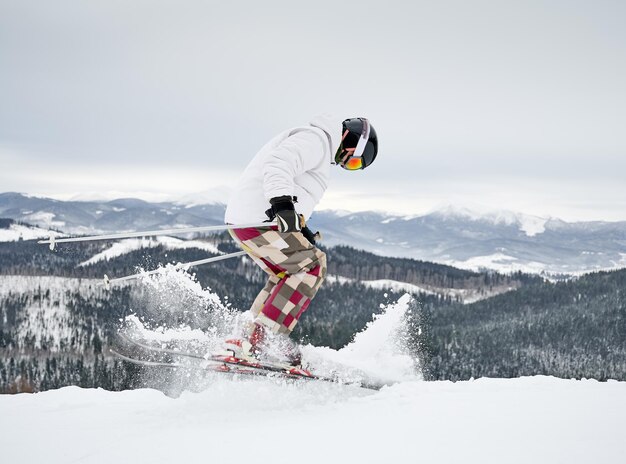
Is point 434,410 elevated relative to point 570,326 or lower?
elevated

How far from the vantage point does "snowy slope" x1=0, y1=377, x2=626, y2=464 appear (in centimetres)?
273

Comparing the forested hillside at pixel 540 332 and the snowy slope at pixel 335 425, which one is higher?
the snowy slope at pixel 335 425

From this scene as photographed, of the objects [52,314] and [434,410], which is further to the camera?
[52,314]

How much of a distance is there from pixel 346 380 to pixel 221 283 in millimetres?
151444

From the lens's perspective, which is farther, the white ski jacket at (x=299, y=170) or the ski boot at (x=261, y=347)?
the ski boot at (x=261, y=347)

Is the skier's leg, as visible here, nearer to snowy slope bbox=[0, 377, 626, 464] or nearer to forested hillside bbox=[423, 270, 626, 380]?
snowy slope bbox=[0, 377, 626, 464]

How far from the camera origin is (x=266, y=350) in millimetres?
4656

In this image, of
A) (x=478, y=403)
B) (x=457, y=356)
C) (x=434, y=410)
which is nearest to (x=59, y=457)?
(x=434, y=410)

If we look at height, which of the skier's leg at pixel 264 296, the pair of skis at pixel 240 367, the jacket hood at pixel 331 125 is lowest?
the pair of skis at pixel 240 367

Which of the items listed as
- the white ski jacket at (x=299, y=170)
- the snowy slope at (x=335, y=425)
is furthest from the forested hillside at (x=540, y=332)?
the white ski jacket at (x=299, y=170)

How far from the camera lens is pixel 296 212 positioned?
13.6 ft

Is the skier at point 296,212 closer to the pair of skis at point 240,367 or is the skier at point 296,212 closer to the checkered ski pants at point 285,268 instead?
the checkered ski pants at point 285,268

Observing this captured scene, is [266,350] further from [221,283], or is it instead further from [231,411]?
[221,283]

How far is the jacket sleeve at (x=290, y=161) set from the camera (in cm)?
390
